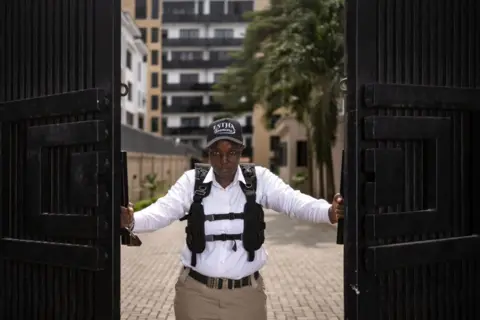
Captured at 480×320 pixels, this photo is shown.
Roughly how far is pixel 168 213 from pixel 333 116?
46.9 feet

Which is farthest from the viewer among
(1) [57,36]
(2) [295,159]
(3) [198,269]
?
(2) [295,159]

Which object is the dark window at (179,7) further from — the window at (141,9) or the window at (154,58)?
the window at (141,9)

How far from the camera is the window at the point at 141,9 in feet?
164

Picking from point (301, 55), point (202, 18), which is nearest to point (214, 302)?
point (301, 55)

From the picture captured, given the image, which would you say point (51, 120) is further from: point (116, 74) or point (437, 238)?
point (437, 238)

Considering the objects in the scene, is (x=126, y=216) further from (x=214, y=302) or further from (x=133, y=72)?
(x=133, y=72)

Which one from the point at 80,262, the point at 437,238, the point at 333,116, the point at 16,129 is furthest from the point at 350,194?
the point at 333,116

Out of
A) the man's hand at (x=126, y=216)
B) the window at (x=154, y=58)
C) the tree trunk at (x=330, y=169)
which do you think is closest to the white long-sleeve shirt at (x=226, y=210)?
the man's hand at (x=126, y=216)

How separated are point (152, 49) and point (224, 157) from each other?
5299cm

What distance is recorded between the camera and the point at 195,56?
6197 cm

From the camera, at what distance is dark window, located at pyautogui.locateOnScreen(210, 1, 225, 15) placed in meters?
61.5

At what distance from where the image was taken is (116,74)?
2.96 meters

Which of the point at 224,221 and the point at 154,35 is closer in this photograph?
the point at 224,221

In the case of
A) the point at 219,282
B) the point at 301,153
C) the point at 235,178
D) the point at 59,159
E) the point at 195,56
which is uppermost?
the point at 195,56
